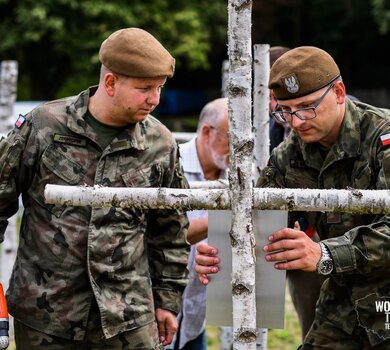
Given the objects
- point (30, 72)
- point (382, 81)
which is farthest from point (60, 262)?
point (382, 81)

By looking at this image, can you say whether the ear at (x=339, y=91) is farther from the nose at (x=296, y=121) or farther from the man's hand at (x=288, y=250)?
the man's hand at (x=288, y=250)

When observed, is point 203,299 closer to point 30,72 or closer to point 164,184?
point 164,184

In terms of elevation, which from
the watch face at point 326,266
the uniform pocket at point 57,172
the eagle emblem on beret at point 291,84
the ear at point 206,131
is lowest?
the watch face at point 326,266

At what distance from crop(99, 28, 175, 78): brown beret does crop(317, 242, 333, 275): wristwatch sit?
0.99 meters

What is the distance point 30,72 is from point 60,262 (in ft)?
93.2

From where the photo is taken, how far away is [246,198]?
2787 millimetres

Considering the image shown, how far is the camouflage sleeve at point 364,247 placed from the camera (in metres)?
3.32

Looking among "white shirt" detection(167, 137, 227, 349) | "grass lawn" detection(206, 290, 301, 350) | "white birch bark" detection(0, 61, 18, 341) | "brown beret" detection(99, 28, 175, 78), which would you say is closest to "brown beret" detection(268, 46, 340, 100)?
"brown beret" detection(99, 28, 175, 78)

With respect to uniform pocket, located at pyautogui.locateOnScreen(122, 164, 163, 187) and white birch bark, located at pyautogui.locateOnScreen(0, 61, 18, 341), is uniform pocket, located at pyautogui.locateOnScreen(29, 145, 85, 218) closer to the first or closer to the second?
uniform pocket, located at pyautogui.locateOnScreen(122, 164, 163, 187)

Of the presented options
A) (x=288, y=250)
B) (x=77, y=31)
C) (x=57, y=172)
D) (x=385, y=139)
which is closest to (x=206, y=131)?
(x=57, y=172)

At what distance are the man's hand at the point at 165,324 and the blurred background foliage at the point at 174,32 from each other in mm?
20222

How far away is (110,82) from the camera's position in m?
3.79

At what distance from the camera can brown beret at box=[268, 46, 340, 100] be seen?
364 cm

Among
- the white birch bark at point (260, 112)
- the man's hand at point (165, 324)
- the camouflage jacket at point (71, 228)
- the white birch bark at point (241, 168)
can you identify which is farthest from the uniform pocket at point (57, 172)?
the white birch bark at point (260, 112)
